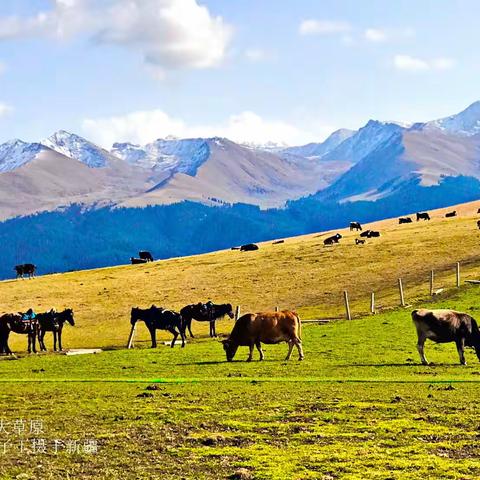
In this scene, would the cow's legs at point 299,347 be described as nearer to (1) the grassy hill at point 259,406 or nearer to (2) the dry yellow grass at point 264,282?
(1) the grassy hill at point 259,406

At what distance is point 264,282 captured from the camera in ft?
268

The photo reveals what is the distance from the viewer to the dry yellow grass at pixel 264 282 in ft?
220

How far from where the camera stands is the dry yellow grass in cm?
6719

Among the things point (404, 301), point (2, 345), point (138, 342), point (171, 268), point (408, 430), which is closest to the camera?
point (408, 430)

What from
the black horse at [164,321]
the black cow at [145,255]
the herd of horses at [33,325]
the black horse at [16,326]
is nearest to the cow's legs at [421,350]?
the black horse at [164,321]

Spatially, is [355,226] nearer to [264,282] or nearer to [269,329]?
[264,282]

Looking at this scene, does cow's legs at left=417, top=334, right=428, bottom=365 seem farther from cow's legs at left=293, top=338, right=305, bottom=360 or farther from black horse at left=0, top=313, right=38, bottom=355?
black horse at left=0, top=313, right=38, bottom=355

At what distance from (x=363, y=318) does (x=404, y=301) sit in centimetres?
765

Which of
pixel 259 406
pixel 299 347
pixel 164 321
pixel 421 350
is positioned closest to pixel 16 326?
pixel 164 321

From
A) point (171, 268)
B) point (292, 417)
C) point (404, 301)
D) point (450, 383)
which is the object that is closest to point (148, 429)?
point (292, 417)

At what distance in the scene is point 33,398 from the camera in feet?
93.1

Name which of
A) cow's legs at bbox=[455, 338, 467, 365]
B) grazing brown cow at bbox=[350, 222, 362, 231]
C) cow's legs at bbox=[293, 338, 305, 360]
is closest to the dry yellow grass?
cow's legs at bbox=[293, 338, 305, 360]

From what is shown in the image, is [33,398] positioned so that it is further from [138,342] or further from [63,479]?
[138,342]

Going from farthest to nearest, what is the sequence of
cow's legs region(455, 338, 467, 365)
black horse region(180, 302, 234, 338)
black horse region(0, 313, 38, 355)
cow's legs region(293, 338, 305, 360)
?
black horse region(180, 302, 234, 338) → black horse region(0, 313, 38, 355) → cow's legs region(293, 338, 305, 360) → cow's legs region(455, 338, 467, 365)
